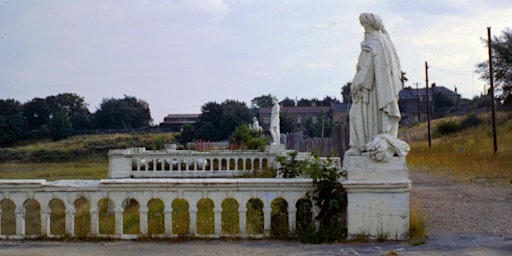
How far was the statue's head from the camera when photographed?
7613 millimetres

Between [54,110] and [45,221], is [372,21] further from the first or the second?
[54,110]

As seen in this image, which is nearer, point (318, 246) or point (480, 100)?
point (318, 246)

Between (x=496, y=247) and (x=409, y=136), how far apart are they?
46.8 m

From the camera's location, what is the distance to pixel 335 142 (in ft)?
68.4

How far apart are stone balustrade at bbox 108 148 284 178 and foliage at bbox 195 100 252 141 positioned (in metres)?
28.5

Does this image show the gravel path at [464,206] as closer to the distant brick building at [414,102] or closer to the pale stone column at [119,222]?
the pale stone column at [119,222]

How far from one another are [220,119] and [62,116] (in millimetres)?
19663

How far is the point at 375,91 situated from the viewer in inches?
297

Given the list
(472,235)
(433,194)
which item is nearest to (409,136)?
(433,194)

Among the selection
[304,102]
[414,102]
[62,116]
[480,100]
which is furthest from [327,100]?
[62,116]

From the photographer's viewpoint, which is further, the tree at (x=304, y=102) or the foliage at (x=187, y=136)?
the tree at (x=304, y=102)

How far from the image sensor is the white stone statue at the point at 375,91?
738 centimetres

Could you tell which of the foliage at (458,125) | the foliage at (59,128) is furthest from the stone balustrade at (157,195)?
the foliage at (59,128)

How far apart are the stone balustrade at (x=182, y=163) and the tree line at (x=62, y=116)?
38.7 meters
